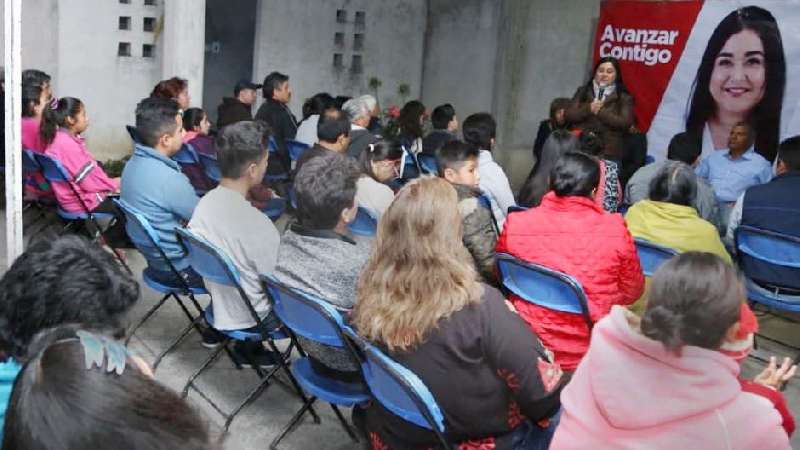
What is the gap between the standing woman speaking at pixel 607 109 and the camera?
641cm

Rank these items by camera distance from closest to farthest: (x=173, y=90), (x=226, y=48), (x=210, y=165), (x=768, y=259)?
1. (x=768, y=259)
2. (x=210, y=165)
3. (x=173, y=90)
4. (x=226, y=48)

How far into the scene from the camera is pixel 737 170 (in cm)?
568

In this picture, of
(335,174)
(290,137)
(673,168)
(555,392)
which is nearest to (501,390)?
(555,392)

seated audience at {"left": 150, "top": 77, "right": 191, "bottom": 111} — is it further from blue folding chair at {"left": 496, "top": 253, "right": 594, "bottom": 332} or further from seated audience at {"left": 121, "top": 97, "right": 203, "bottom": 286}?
blue folding chair at {"left": 496, "top": 253, "right": 594, "bottom": 332}

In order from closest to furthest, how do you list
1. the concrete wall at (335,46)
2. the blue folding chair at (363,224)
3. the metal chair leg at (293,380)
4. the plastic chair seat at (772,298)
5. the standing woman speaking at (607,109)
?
the metal chair leg at (293,380) → the plastic chair seat at (772,298) → the blue folding chair at (363,224) → the standing woman speaking at (607,109) → the concrete wall at (335,46)

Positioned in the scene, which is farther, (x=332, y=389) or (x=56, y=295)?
(x=332, y=389)

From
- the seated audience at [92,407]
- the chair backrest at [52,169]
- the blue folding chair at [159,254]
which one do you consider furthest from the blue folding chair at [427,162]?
the seated audience at [92,407]

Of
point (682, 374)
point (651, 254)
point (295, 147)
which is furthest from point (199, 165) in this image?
point (682, 374)

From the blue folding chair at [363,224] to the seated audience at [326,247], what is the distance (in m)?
1.53

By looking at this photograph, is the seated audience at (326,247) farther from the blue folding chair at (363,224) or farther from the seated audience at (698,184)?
the seated audience at (698,184)

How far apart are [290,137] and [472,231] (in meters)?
3.72

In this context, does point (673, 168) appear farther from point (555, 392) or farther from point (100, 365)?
point (100, 365)

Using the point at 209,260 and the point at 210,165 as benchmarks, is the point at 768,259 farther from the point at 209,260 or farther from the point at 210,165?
the point at 210,165

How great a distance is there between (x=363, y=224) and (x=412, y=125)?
9.15 feet
